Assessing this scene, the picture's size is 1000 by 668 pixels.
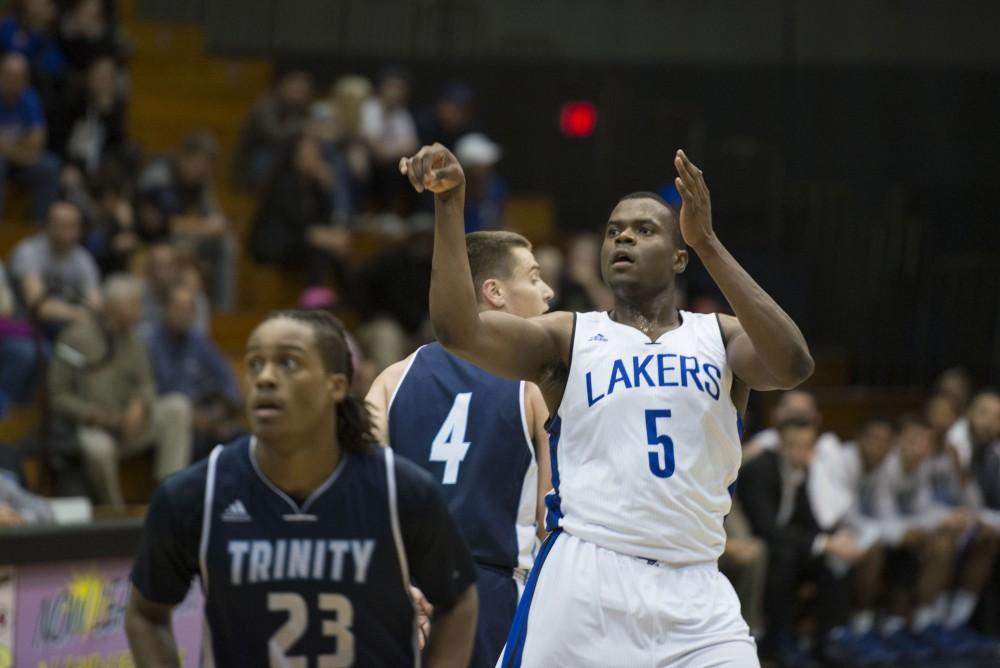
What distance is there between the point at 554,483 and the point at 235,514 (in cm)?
138

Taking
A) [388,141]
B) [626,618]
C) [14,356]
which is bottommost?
[14,356]

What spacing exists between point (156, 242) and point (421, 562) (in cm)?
948

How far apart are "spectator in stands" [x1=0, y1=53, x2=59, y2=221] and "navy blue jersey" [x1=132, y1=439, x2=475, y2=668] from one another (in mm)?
9026

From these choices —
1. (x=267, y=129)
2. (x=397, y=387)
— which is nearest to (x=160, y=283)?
(x=267, y=129)

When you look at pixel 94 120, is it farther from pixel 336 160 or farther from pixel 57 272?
pixel 336 160

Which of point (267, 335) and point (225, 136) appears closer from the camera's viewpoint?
point (267, 335)

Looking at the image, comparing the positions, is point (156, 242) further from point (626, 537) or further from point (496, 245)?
point (626, 537)

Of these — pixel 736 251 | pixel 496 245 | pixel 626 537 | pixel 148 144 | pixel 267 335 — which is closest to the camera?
pixel 267 335

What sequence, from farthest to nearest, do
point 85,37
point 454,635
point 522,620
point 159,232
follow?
point 85,37 → point 159,232 → point 522,620 → point 454,635

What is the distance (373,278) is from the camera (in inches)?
543

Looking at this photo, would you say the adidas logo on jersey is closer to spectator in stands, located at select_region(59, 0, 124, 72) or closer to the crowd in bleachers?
the crowd in bleachers

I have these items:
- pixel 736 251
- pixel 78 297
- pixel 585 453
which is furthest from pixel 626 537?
pixel 736 251

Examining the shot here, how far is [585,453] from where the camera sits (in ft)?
16.4

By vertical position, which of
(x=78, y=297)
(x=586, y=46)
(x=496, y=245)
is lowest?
(x=78, y=297)
